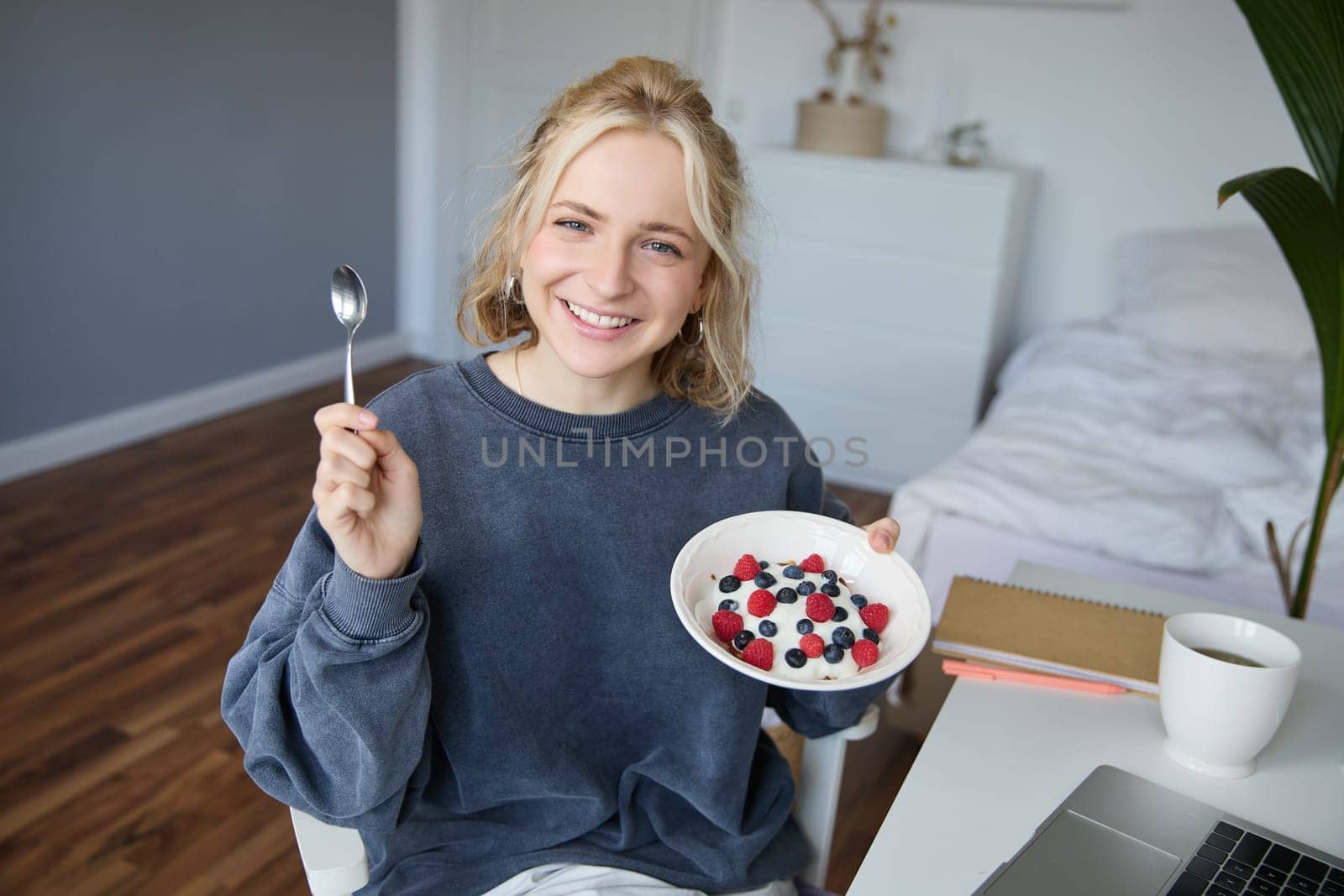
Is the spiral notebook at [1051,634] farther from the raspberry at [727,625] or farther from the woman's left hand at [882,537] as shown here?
the raspberry at [727,625]

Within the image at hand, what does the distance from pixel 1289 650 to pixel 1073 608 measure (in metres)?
0.27

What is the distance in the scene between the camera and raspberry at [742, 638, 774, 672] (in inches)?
36.7

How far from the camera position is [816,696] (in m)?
1.11

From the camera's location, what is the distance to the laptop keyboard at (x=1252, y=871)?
813 mm

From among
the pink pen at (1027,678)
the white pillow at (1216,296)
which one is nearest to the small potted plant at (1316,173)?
the pink pen at (1027,678)

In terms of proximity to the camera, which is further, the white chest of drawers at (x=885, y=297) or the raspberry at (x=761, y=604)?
the white chest of drawers at (x=885, y=297)

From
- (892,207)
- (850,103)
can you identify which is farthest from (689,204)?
(850,103)

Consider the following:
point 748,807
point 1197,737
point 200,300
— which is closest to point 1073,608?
point 1197,737

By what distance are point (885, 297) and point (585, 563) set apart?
255 cm

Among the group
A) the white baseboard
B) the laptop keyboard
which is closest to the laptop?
the laptop keyboard

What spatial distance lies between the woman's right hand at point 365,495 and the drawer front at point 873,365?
2.64 meters

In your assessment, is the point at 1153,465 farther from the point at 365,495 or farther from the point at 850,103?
the point at 365,495

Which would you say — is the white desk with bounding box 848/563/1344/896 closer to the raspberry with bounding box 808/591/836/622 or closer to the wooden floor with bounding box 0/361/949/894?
the raspberry with bounding box 808/591/836/622

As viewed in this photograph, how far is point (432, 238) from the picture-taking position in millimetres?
4418
